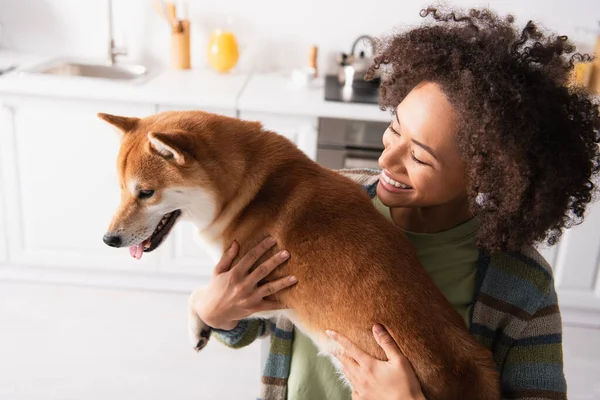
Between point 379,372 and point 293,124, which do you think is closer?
point 379,372

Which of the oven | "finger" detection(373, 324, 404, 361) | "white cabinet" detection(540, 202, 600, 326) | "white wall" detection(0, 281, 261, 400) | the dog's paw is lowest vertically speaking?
"white wall" detection(0, 281, 261, 400)

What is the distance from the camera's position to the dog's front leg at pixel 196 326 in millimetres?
1265

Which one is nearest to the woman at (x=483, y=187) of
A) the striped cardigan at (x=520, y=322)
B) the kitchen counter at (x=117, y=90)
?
the striped cardigan at (x=520, y=322)

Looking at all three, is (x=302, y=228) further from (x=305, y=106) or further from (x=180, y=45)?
(x=180, y=45)

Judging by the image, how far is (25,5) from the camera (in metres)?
3.09

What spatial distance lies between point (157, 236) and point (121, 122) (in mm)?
236

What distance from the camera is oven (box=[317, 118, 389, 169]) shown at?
249 cm

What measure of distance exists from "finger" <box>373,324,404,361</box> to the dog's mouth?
459 mm

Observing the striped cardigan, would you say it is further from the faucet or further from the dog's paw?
the faucet

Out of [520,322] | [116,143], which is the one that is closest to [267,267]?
[520,322]

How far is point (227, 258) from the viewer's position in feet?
3.78

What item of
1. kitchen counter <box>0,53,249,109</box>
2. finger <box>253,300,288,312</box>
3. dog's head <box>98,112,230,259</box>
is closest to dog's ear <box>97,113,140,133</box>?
dog's head <box>98,112,230,259</box>

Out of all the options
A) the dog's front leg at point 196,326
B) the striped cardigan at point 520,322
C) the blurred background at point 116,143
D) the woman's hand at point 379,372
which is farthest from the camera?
the blurred background at point 116,143

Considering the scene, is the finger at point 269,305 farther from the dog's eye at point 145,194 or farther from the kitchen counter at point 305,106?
the kitchen counter at point 305,106
